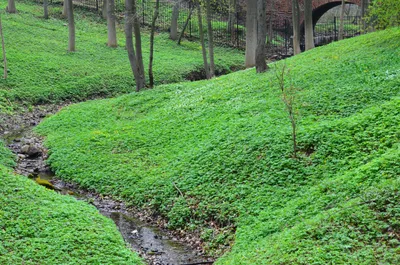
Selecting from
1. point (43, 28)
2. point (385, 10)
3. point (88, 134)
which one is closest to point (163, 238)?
point (88, 134)

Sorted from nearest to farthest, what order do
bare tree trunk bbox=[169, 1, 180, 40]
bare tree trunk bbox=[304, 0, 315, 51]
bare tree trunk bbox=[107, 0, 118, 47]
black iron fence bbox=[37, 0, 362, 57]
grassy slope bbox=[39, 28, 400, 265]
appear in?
grassy slope bbox=[39, 28, 400, 265]
bare tree trunk bbox=[304, 0, 315, 51]
bare tree trunk bbox=[107, 0, 118, 47]
bare tree trunk bbox=[169, 1, 180, 40]
black iron fence bbox=[37, 0, 362, 57]

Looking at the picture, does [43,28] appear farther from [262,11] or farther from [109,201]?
[109,201]

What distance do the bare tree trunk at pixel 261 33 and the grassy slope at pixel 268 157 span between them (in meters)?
0.70

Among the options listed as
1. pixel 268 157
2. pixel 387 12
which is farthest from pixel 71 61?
pixel 268 157

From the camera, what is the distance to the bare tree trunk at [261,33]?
56.3 ft

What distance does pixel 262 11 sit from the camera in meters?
17.2

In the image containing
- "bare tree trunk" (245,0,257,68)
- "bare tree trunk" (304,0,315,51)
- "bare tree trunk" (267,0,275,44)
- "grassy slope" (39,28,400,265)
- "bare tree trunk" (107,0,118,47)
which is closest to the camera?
"grassy slope" (39,28,400,265)

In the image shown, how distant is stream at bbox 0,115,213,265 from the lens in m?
9.29

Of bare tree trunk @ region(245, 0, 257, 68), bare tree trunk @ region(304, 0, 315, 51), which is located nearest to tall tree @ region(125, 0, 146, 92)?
bare tree trunk @ region(245, 0, 257, 68)

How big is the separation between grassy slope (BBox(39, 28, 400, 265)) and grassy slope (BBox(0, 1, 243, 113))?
172 inches

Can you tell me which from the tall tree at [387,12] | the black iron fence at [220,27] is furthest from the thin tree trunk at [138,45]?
the black iron fence at [220,27]

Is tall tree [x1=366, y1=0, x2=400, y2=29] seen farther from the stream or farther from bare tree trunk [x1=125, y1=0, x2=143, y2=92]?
the stream

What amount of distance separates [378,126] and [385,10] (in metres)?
7.41

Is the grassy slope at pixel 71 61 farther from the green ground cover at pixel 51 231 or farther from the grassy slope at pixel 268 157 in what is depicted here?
the green ground cover at pixel 51 231
